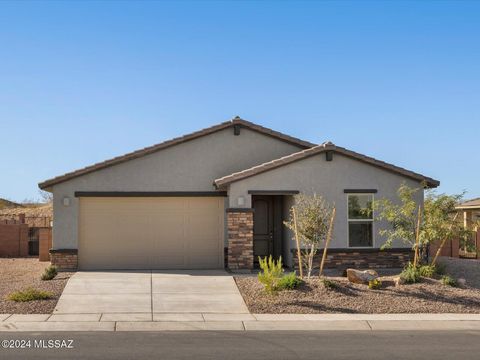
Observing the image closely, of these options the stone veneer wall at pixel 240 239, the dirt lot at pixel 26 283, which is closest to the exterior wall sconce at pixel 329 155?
the stone veneer wall at pixel 240 239

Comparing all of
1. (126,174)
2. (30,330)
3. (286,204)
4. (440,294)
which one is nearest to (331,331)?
(440,294)

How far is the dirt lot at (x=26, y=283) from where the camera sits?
14.1 meters

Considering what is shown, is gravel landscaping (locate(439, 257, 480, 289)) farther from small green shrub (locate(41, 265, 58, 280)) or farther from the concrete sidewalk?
small green shrub (locate(41, 265, 58, 280))

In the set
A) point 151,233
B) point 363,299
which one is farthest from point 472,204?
point 363,299

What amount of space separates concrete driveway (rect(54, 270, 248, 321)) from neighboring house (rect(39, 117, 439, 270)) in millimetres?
1461

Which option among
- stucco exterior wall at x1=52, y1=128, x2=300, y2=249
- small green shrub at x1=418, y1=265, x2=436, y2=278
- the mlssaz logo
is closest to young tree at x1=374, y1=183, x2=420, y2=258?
small green shrub at x1=418, y1=265, x2=436, y2=278

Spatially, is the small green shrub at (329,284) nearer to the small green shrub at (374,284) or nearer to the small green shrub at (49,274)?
the small green shrub at (374,284)

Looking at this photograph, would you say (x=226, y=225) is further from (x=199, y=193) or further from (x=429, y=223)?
(x=429, y=223)

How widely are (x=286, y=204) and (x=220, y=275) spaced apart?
11.2 feet

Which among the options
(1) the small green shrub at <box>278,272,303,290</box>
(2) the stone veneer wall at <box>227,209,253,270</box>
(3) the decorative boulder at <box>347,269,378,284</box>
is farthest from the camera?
(2) the stone veneer wall at <box>227,209,253,270</box>

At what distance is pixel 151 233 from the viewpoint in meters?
21.1

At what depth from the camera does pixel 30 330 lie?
473 inches

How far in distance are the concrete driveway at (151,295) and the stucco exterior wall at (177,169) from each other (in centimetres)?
229

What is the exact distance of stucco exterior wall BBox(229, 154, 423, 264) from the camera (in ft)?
65.4
